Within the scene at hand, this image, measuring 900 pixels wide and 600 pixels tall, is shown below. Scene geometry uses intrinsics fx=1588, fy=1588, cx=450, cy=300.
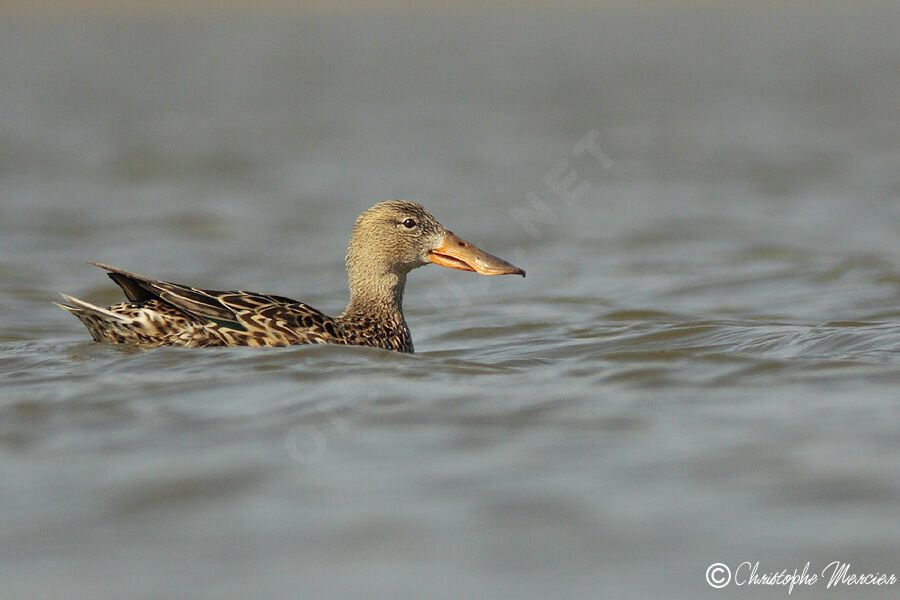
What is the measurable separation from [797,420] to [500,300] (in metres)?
5.36

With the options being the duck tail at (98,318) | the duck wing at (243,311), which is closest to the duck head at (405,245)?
the duck wing at (243,311)

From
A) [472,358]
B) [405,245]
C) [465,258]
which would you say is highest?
[405,245]

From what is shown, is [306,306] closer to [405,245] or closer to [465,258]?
[405,245]

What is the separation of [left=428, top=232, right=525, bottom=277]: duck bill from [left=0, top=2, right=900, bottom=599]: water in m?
0.52

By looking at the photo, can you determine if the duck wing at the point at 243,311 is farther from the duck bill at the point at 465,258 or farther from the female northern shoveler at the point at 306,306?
the duck bill at the point at 465,258

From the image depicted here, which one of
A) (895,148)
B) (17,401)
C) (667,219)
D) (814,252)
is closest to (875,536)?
(17,401)

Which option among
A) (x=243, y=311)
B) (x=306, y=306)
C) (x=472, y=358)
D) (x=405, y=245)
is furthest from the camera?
(x=405, y=245)

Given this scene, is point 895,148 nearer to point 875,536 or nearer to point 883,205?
point 883,205

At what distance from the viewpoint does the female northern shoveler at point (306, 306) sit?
27.8 ft

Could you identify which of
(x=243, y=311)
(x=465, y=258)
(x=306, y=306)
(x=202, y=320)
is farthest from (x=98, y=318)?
(x=465, y=258)

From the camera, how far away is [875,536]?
5.20 meters

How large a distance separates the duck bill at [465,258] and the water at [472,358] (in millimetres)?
524

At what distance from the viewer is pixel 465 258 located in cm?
948

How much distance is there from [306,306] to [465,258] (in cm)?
115
